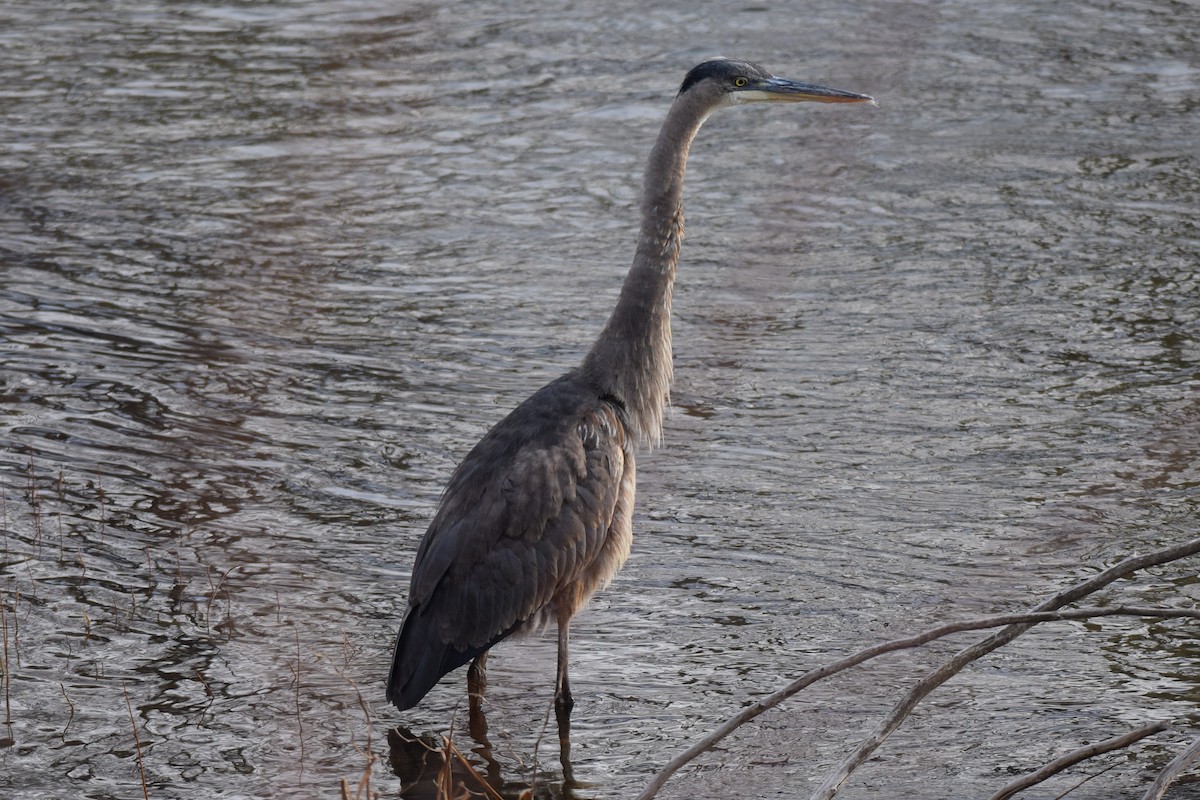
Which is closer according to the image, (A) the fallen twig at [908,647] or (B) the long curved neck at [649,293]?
(A) the fallen twig at [908,647]

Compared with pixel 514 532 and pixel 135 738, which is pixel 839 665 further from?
pixel 135 738

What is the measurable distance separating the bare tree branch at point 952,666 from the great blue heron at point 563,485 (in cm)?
192

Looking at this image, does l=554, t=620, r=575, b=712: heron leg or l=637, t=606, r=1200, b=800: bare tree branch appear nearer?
l=637, t=606, r=1200, b=800: bare tree branch

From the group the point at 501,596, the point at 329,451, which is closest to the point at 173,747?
the point at 501,596

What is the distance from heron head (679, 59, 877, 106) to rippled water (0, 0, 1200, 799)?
189 centimetres

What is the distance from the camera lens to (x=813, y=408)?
27.2ft

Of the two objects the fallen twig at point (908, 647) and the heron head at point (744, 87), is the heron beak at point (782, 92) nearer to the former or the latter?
the heron head at point (744, 87)

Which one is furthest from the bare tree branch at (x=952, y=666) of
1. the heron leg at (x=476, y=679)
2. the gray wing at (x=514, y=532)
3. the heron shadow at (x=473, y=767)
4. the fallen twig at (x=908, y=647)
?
the heron leg at (x=476, y=679)

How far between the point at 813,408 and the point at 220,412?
2.97 metres

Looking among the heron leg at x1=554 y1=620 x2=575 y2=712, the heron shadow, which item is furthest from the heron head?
the heron shadow

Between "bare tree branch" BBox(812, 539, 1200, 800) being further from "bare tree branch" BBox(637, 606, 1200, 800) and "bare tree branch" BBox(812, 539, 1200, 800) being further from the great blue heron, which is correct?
the great blue heron

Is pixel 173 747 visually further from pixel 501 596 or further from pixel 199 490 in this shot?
pixel 199 490

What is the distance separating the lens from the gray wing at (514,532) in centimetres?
562

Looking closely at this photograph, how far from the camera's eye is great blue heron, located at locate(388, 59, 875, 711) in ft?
18.6
